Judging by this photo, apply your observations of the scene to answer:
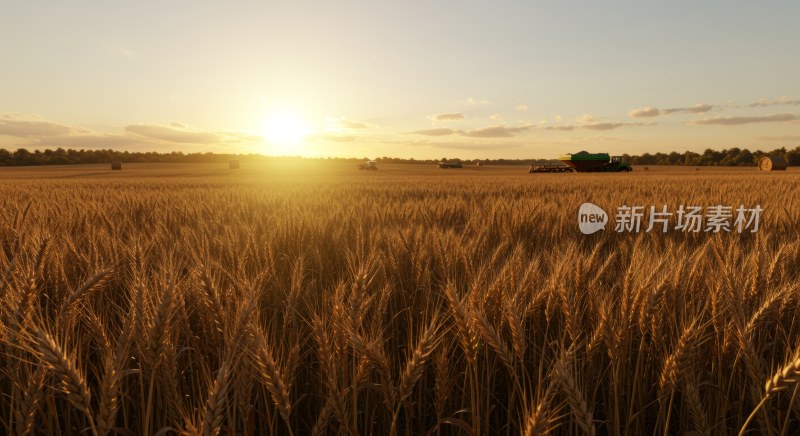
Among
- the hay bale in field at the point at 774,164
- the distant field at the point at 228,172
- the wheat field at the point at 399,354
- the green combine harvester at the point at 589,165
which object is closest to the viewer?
the wheat field at the point at 399,354

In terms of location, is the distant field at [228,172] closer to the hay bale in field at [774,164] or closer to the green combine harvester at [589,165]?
the hay bale in field at [774,164]

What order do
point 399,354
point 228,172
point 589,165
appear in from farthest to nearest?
point 589,165 < point 228,172 < point 399,354

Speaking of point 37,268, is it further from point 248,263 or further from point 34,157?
point 34,157

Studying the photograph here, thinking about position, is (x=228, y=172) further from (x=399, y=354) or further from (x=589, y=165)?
(x=399, y=354)

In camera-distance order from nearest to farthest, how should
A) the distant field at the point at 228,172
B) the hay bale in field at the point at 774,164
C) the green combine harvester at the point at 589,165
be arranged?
1. the distant field at the point at 228,172
2. the hay bale in field at the point at 774,164
3. the green combine harvester at the point at 589,165

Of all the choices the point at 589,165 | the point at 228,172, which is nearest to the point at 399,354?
the point at 228,172

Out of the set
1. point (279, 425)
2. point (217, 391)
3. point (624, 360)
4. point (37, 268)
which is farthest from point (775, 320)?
point (37, 268)

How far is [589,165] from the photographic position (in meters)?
40.0

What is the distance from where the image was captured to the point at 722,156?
59.2 metres

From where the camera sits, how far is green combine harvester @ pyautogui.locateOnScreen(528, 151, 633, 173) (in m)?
37.8

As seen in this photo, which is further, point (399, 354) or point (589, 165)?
point (589, 165)

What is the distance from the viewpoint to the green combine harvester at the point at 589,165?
124ft

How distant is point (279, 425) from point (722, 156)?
74.1 m

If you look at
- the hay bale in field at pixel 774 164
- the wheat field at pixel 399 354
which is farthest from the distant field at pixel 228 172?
the wheat field at pixel 399 354
